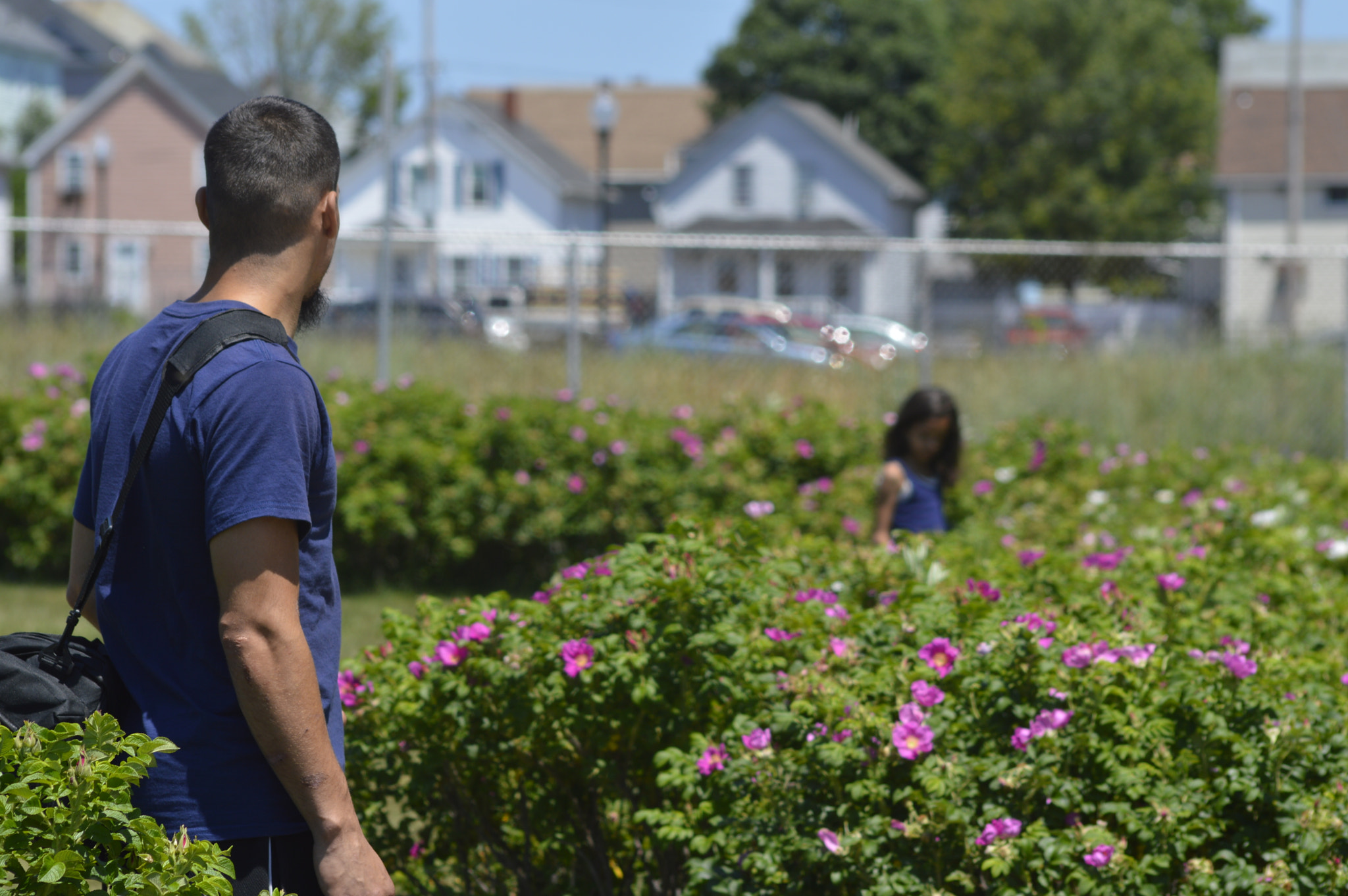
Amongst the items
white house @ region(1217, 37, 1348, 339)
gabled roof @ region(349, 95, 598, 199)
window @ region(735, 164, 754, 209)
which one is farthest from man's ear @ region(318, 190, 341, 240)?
window @ region(735, 164, 754, 209)

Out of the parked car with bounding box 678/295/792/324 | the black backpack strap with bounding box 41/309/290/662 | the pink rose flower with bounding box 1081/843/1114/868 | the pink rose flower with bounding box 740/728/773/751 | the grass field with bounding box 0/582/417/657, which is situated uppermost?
the parked car with bounding box 678/295/792/324

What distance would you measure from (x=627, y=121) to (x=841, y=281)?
43.5 m

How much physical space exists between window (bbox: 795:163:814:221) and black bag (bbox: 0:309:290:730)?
42.0 metres

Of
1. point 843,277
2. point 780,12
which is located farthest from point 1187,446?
point 780,12

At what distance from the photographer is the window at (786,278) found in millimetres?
12531

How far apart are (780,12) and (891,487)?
4854cm

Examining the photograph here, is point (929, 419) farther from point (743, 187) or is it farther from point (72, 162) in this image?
point (72, 162)

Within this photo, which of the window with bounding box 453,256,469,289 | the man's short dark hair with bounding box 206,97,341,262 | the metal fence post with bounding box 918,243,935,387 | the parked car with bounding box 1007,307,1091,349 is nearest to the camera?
the man's short dark hair with bounding box 206,97,341,262

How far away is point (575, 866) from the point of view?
2.99 meters

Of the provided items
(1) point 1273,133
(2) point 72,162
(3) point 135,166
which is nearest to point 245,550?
(1) point 1273,133

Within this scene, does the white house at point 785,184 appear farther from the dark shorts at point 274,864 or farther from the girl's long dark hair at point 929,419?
the dark shorts at point 274,864

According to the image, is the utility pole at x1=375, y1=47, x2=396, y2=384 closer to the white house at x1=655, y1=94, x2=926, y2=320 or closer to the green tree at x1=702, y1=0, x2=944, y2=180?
the white house at x1=655, y1=94, x2=926, y2=320

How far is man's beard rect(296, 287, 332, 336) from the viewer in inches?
79.6

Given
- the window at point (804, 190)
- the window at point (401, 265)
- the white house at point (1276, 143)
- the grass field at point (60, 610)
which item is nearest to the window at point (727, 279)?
the grass field at point (60, 610)
